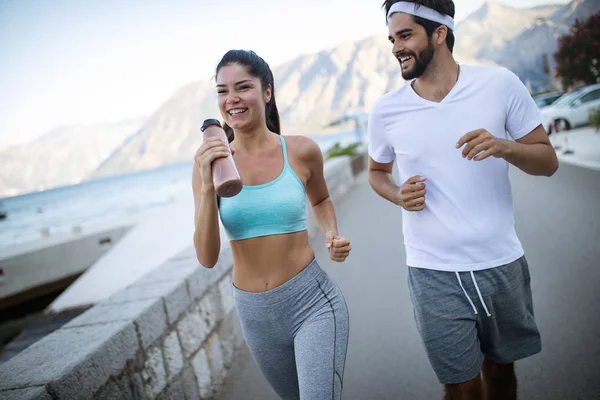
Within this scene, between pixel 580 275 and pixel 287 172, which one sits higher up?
pixel 287 172

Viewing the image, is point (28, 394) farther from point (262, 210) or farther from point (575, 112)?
point (575, 112)

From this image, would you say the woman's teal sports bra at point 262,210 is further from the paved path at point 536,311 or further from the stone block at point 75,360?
the paved path at point 536,311

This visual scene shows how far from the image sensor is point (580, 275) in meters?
4.79

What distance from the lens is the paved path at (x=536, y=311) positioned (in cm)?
322

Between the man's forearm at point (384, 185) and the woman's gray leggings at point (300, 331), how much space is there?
569mm

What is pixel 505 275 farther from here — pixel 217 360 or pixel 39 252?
pixel 39 252

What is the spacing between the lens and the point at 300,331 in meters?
2.12

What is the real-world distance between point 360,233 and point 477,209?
643 centimetres

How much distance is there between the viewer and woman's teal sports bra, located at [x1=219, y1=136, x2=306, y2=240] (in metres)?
2.14

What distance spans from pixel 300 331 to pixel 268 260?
13.9 inches

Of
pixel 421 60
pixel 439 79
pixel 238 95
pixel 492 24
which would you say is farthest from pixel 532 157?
pixel 492 24

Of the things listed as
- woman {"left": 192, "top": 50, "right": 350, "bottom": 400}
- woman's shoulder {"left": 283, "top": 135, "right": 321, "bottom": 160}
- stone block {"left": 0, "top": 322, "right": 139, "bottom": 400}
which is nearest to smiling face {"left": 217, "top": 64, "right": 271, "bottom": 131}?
woman {"left": 192, "top": 50, "right": 350, "bottom": 400}

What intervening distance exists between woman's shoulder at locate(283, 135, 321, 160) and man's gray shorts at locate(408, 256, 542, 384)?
31.5 inches

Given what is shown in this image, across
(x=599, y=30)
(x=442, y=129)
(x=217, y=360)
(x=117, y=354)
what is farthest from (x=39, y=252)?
(x=599, y=30)
